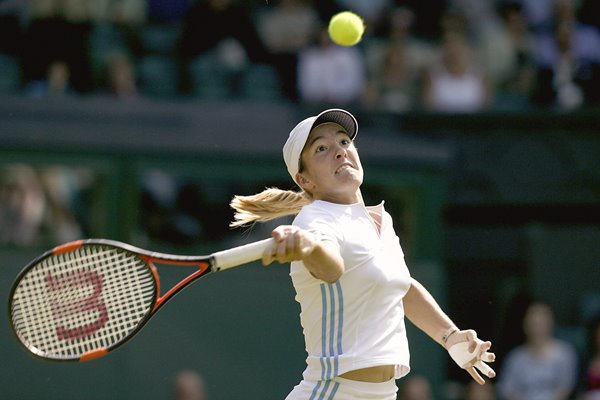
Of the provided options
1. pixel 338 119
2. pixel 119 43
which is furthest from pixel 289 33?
pixel 338 119

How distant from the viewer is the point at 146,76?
38.8ft

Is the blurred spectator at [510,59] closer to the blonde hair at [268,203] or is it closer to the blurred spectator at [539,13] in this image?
the blurred spectator at [539,13]

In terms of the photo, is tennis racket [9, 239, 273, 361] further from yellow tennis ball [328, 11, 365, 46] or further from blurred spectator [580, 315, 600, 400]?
blurred spectator [580, 315, 600, 400]

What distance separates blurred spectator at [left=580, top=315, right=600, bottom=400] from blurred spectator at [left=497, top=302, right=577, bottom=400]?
0.11 m

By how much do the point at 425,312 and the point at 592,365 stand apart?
528 cm

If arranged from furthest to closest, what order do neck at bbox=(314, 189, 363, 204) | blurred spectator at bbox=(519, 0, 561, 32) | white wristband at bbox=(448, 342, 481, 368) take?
blurred spectator at bbox=(519, 0, 561, 32) < white wristband at bbox=(448, 342, 481, 368) < neck at bbox=(314, 189, 363, 204)

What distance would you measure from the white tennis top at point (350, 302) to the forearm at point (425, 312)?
1.00 feet

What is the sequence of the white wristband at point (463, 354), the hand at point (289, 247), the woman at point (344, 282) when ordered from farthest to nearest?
1. the white wristband at point (463, 354)
2. the woman at point (344, 282)
3. the hand at point (289, 247)

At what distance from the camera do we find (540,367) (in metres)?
10.7

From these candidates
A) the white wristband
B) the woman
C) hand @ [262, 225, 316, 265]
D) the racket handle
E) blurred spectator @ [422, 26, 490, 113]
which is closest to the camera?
hand @ [262, 225, 316, 265]

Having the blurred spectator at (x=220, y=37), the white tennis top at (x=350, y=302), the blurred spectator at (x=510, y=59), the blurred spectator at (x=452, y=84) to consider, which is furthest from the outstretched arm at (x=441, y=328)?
the blurred spectator at (x=510, y=59)

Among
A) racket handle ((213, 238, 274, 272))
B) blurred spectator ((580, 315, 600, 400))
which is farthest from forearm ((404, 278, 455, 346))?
blurred spectator ((580, 315, 600, 400))

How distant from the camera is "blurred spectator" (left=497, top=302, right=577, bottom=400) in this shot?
420 inches

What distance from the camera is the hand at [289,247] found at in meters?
4.98
